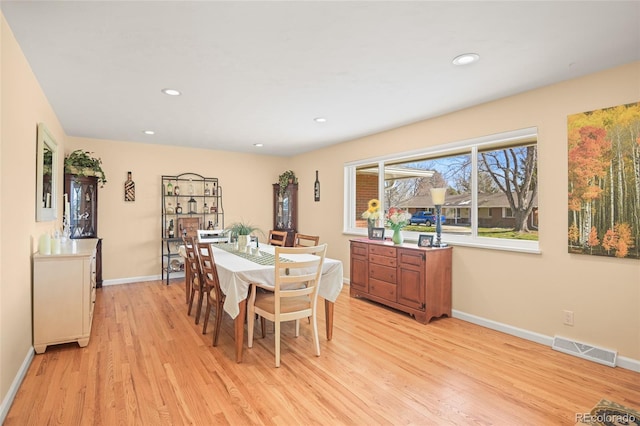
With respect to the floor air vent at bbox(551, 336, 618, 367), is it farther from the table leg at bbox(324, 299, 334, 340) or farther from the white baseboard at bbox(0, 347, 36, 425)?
the white baseboard at bbox(0, 347, 36, 425)

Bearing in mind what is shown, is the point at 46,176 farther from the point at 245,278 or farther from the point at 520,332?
the point at 520,332

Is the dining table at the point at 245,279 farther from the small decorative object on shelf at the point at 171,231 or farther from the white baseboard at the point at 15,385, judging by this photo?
the small decorative object on shelf at the point at 171,231

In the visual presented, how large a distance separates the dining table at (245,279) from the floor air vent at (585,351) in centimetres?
201

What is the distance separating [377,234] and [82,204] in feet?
14.4

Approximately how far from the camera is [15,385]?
232 centimetres

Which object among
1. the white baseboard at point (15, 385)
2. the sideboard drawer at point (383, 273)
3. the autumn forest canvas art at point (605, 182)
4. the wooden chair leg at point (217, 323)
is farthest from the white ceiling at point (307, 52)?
the white baseboard at point (15, 385)

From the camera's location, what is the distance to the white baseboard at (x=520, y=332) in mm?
2689

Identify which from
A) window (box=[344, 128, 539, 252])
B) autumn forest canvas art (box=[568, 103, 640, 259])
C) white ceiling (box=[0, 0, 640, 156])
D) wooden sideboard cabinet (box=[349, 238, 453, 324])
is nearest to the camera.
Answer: white ceiling (box=[0, 0, 640, 156])

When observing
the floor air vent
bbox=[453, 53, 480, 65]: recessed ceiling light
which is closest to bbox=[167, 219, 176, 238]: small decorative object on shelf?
bbox=[453, 53, 480, 65]: recessed ceiling light

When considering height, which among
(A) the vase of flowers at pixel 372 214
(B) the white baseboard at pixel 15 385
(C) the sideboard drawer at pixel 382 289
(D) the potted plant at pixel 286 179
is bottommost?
(B) the white baseboard at pixel 15 385

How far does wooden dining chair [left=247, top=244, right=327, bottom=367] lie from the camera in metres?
2.74

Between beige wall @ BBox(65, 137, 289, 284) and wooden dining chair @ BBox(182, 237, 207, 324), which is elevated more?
beige wall @ BBox(65, 137, 289, 284)

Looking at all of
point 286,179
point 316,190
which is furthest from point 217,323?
point 286,179

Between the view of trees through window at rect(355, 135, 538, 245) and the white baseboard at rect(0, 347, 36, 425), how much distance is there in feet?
13.9
